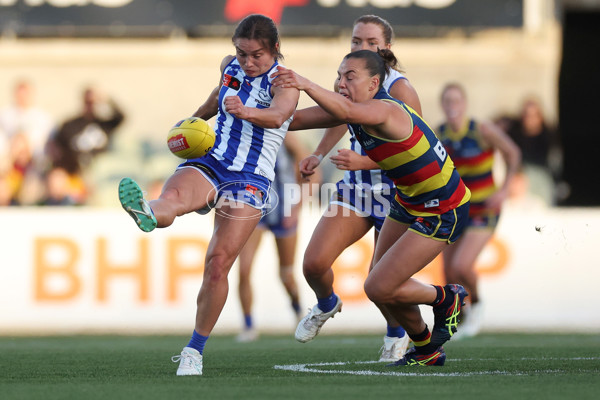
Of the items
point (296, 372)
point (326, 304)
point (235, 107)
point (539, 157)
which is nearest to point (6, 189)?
point (539, 157)

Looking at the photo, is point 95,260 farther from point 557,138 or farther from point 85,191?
point 557,138

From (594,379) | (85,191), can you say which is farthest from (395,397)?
(85,191)

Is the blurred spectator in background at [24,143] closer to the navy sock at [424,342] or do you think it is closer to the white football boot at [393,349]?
the white football boot at [393,349]

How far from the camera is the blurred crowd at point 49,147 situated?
1355 centimetres

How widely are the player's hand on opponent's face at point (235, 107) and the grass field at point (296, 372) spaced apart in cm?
144

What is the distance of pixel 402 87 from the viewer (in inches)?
270

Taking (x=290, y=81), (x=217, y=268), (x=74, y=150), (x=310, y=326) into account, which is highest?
(x=74, y=150)

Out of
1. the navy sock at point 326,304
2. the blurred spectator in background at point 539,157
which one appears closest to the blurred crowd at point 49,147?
the blurred spectator in background at point 539,157

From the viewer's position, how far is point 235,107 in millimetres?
5777

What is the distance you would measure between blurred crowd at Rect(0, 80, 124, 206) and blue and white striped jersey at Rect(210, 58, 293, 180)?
724 cm

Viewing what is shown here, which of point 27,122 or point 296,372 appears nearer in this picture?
point 296,372

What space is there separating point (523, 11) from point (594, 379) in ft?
28.5

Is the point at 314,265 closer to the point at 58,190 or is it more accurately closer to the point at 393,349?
the point at 393,349

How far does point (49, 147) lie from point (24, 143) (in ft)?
1.04
